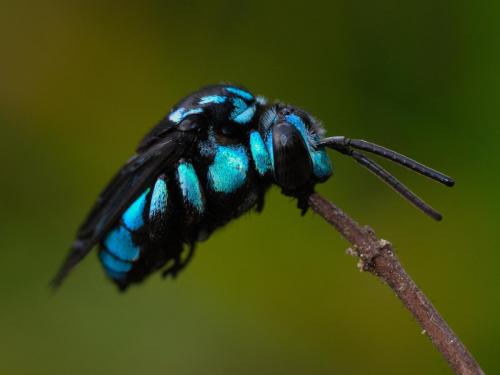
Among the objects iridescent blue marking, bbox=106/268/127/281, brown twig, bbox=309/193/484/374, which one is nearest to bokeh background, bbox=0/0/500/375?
iridescent blue marking, bbox=106/268/127/281

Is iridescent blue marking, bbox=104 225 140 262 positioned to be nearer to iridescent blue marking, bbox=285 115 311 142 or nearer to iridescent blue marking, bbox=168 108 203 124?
iridescent blue marking, bbox=168 108 203 124

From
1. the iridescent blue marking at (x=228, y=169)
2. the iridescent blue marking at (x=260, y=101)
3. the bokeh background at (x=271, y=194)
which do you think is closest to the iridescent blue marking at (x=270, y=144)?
the iridescent blue marking at (x=228, y=169)

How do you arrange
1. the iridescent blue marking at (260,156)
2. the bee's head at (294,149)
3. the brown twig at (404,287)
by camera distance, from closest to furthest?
1. the brown twig at (404,287)
2. the bee's head at (294,149)
3. the iridescent blue marking at (260,156)

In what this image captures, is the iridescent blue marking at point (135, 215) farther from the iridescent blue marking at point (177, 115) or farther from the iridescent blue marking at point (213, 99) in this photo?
Answer: the iridescent blue marking at point (213, 99)

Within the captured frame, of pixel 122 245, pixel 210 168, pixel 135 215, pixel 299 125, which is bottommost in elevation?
pixel 122 245

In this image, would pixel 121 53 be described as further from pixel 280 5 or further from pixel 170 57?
pixel 280 5

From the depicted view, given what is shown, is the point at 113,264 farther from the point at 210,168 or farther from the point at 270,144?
the point at 270,144

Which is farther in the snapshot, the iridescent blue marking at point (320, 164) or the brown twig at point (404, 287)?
the iridescent blue marking at point (320, 164)

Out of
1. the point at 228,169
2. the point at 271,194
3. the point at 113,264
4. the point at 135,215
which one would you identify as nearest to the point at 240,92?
the point at 228,169
